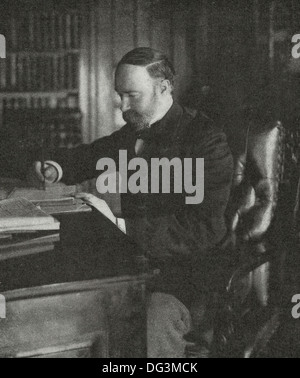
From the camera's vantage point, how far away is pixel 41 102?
2785 mm

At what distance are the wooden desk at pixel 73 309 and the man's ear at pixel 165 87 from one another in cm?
88

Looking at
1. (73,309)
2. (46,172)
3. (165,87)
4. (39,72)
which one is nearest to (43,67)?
(39,72)

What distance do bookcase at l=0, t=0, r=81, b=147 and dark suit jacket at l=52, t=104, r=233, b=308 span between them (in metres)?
0.83

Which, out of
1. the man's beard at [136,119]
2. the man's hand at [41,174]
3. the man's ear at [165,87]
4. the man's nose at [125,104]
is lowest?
the man's hand at [41,174]

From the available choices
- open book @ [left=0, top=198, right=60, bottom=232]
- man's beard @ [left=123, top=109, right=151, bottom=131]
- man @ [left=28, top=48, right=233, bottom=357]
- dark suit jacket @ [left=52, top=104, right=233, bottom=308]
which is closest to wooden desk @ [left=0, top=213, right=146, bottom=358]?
open book @ [left=0, top=198, right=60, bottom=232]

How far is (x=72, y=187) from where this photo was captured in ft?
6.97

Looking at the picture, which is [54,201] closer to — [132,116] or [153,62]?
[132,116]

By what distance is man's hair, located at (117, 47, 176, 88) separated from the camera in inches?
76.5

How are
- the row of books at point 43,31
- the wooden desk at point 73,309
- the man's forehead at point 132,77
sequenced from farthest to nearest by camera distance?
the row of books at point 43,31 < the man's forehead at point 132,77 < the wooden desk at point 73,309

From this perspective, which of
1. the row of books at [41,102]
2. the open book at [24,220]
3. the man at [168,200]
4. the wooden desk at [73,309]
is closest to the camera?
the wooden desk at [73,309]

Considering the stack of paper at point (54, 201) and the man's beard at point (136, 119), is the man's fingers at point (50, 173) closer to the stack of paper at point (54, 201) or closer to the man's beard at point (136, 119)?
the stack of paper at point (54, 201)

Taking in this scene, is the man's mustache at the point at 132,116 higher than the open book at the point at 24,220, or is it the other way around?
the man's mustache at the point at 132,116

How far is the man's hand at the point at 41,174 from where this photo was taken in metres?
2.18

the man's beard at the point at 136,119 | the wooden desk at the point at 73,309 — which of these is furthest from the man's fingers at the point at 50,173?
the wooden desk at the point at 73,309
